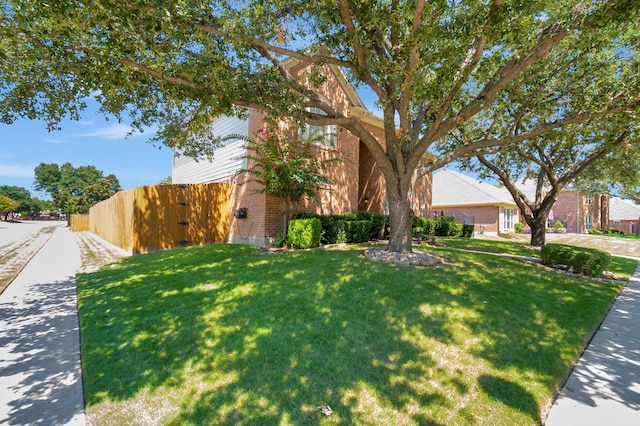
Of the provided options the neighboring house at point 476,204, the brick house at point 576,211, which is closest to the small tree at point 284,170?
the neighboring house at point 476,204

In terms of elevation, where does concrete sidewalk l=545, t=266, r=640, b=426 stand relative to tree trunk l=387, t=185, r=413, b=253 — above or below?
below

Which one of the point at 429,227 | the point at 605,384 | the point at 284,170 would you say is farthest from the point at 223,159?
the point at 605,384

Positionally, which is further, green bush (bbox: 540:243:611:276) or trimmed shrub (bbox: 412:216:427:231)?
trimmed shrub (bbox: 412:216:427:231)

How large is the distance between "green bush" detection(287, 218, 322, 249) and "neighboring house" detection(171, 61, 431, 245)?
1.23 m

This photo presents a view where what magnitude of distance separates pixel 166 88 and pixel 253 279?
450cm

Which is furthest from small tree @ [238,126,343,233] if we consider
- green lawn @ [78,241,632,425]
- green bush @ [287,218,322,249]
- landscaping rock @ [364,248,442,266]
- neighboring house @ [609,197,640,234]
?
neighboring house @ [609,197,640,234]

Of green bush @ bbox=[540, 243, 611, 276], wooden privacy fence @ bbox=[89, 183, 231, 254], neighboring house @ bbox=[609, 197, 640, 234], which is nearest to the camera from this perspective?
green bush @ bbox=[540, 243, 611, 276]

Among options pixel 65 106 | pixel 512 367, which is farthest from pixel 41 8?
pixel 512 367

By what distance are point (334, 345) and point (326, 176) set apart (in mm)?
9066

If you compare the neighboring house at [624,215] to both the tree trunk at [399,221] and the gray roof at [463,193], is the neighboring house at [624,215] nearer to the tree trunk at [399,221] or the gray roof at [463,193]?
the gray roof at [463,193]

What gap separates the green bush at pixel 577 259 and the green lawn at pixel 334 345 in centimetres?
114

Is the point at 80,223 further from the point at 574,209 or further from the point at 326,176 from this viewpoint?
the point at 574,209

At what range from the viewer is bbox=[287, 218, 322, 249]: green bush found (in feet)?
30.7

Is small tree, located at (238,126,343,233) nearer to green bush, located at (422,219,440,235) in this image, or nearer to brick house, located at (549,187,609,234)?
green bush, located at (422,219,440,235)
